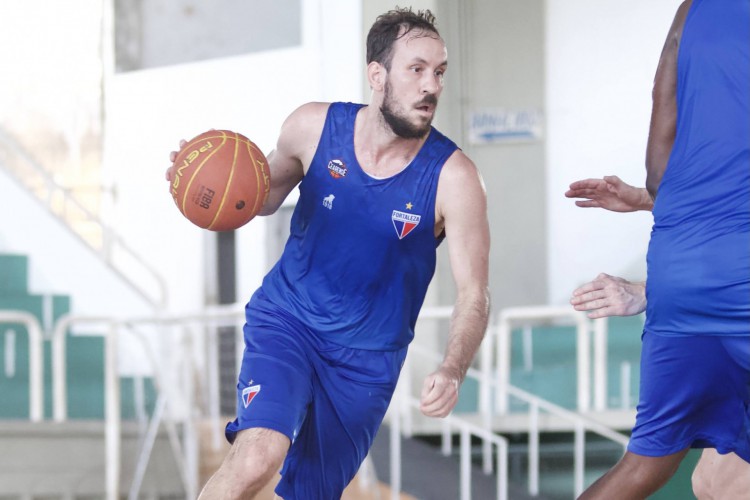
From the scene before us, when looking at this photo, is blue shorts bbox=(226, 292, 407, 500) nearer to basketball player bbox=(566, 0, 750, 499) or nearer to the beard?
the beard

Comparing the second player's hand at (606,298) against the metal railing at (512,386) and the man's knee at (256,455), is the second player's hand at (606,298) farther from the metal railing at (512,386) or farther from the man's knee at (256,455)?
the metal railing at (512,386)

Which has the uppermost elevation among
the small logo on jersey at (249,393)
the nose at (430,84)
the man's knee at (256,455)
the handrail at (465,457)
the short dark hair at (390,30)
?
the short dark hair at (390,30)

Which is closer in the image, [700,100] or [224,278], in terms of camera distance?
[700,100]

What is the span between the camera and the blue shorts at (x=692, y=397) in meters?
1.90

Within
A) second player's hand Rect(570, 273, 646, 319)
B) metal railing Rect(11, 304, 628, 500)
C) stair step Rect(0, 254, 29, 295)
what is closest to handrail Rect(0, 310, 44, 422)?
metal railing Rect(11, 304, 628, 500)

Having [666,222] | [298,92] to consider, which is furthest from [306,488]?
[298,92]

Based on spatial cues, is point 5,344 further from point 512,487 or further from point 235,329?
point 512,487

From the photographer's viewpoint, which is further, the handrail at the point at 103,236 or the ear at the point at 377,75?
the handrail at the point at 103,236

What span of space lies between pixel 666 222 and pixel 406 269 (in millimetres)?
729

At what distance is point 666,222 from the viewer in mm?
1901

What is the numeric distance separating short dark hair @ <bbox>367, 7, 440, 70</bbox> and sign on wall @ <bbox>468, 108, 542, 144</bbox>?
237 centimetres

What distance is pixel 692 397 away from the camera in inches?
75.7

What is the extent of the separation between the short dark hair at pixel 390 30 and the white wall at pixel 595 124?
248 cm

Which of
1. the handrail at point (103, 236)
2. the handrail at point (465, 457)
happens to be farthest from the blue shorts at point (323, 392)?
the handrail at point (103, 236)
